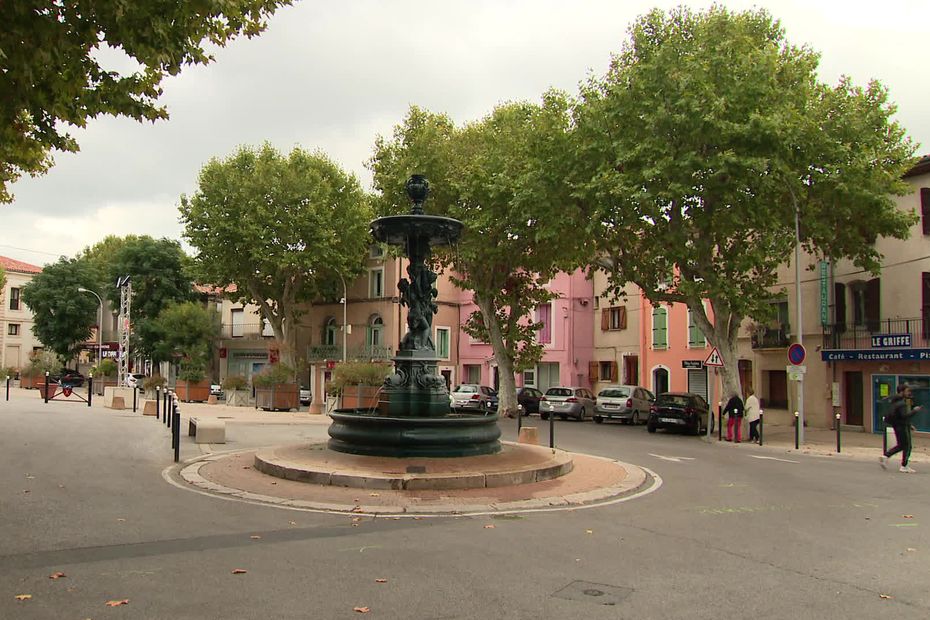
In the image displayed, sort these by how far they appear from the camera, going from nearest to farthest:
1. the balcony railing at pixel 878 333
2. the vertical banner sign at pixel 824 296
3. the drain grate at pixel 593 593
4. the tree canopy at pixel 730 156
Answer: the drain grate at pixel 593 593
the tree canopy at pixel 730 156
the balcony railing at pixel 878 333
the vertical banner sign at pixel 824 296

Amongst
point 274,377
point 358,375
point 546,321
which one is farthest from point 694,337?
point 274,377

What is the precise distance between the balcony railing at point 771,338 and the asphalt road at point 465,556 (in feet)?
61.3

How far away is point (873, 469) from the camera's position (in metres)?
14.9

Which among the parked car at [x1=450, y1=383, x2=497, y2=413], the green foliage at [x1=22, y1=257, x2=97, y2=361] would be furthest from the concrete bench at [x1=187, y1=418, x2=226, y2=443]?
the green foliage at [x1=22, y1=257, x2=97, y2=361]

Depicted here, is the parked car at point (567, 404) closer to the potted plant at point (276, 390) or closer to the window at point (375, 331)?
the potted plant at point (276, 390)

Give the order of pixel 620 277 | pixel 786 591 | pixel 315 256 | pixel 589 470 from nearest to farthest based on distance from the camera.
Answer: pixel 786 591 < pixel 589 470 < pixel 620 277 < pixel 315 256

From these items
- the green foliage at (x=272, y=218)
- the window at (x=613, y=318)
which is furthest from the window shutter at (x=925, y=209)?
the green foliage at (x=272, y=218)

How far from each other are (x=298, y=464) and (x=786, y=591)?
7337 mm

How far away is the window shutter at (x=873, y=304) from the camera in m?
25.7

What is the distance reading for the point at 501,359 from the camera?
3375 centimetres

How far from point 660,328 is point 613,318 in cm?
395

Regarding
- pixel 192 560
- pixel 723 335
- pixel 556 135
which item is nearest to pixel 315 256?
pixel 556 135

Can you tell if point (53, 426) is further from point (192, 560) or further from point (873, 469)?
point (873, 469)

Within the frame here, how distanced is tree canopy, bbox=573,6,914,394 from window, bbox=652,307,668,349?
13610 mm
